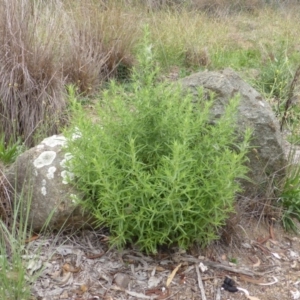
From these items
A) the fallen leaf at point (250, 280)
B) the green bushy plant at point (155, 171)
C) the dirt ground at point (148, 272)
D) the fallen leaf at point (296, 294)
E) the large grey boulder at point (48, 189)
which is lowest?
the fallen leaf at point (296, 294)

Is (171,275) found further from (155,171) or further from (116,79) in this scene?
(116,79)

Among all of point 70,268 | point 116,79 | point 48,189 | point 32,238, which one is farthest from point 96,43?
point 70,268

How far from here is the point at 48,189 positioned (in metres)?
2.74

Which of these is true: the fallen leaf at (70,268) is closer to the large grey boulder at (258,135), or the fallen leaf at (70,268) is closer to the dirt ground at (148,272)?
the dirt ground at (148,272)

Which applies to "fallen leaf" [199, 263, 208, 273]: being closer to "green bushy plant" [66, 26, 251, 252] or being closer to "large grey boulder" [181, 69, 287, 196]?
"green bushy plant" [66, 26, 251, 252]

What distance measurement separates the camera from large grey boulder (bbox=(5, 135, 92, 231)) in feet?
8.84

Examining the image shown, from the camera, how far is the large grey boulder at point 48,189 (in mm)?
2693

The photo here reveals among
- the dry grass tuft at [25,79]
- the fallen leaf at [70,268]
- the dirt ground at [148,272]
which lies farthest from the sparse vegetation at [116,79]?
the fallen leaf at [70,268]

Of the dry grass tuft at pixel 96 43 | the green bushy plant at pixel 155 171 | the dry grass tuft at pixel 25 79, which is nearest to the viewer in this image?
the green bushy plant at pixel 155 171

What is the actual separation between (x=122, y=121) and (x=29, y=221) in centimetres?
80

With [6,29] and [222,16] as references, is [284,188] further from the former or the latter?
[222,16]

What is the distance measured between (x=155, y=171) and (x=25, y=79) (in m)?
2.13

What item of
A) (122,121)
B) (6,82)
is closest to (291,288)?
(122,121)

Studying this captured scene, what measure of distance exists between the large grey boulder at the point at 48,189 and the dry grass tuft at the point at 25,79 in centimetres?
105
